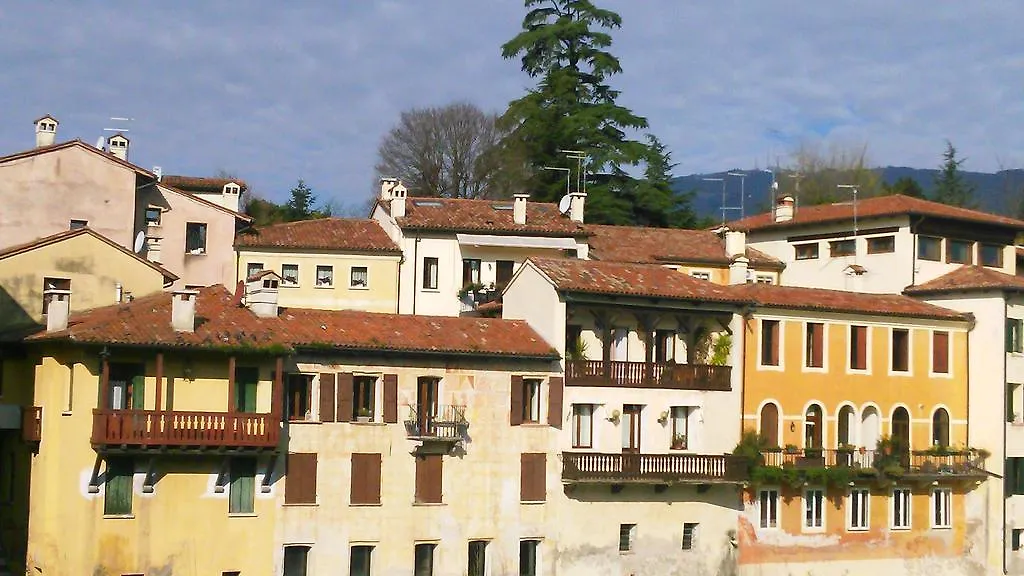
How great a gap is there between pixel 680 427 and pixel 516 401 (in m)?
6.27

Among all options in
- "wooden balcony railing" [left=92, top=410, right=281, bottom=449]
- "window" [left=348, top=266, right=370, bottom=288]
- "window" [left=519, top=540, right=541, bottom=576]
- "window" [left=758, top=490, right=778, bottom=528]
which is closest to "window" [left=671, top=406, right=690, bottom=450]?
"window" [left=758, top=490, right=778, bottom=528]

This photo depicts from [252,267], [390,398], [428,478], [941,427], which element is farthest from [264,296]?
[941,427]

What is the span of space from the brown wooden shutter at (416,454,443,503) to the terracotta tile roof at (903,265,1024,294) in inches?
873

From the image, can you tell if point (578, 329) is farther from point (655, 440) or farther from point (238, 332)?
point (238, 332)

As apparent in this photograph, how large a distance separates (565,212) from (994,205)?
6569 cm

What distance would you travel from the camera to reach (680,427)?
52.1m

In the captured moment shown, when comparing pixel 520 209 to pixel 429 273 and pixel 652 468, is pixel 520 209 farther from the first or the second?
pixel 652 468

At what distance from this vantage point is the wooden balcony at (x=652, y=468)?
48.9 meters

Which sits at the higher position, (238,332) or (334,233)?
(334,233)

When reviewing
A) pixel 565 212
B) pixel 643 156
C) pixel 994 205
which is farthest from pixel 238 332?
pixel 994 205

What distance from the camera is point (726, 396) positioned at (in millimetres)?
52531

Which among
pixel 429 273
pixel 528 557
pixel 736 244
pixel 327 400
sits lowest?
pixel 528 557

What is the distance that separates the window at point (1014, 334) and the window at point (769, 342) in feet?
33.2

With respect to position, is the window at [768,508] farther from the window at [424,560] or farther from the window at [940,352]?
the window at [424,560]
